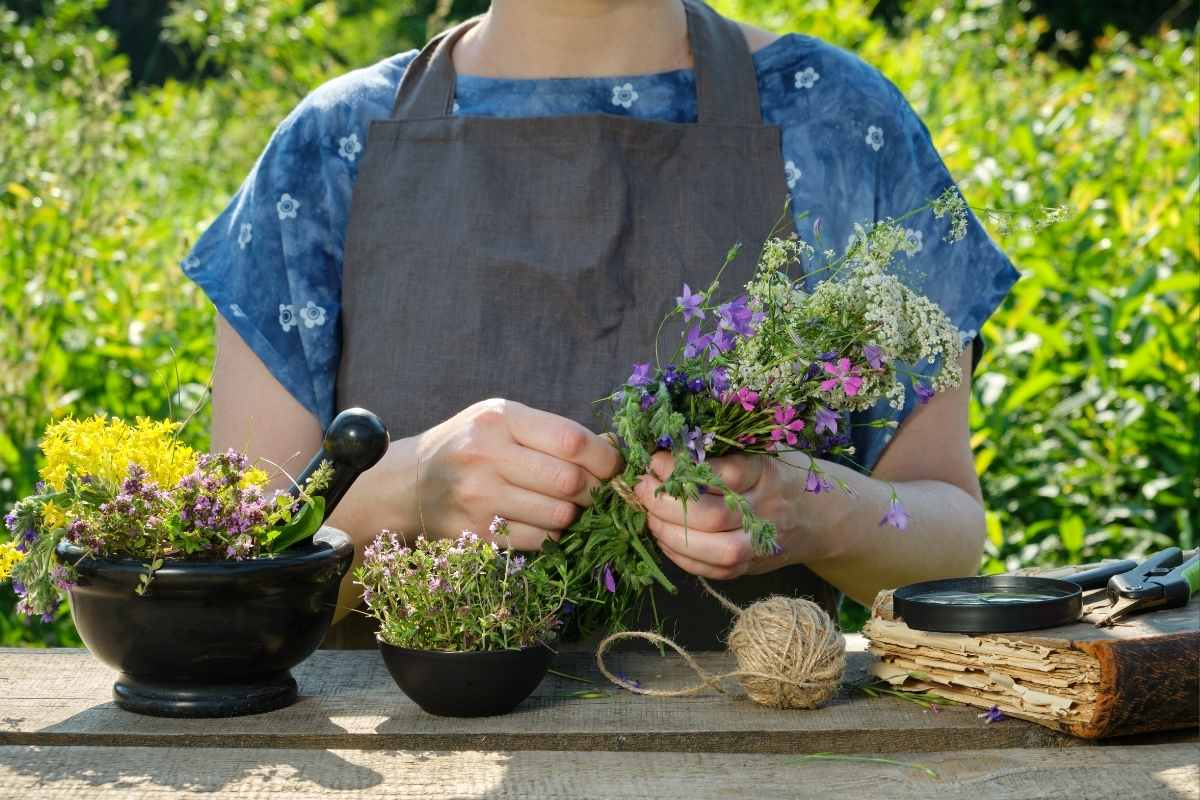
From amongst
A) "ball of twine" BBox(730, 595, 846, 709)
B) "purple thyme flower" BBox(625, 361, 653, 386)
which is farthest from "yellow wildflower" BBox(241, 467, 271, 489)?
"ball of twine" BBox(730, 595, 846, 709)

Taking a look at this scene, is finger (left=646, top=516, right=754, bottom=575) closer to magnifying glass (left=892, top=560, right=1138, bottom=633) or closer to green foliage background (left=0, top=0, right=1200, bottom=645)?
magnifying glass (left=892, top=560, right=1138, bottom=633)

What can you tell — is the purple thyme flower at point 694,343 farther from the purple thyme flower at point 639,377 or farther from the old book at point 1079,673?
the old book at point 1079,673

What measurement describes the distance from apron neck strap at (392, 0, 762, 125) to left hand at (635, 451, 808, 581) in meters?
0.68

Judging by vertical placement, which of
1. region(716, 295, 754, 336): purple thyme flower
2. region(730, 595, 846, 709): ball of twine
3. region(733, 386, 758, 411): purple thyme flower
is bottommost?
region(730, 595, 846, 709): ball of twine

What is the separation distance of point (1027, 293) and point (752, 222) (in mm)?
1601

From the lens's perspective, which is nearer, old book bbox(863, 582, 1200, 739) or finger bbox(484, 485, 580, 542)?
old book bbox(863, 582, 1200, 739)

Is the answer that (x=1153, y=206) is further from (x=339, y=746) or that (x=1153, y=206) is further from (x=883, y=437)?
(x=339, y=746)

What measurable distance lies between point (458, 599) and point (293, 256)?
0.81 m

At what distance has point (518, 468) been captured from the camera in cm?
150

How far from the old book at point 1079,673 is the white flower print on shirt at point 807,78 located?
967 mm

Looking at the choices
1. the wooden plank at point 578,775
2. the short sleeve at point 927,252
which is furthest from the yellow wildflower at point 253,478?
the short sleeve at point 927,252

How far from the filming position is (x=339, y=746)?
1.28 m

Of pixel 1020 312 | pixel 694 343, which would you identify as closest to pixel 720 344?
pixel 694 343

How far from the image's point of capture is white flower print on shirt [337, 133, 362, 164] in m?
2.02
